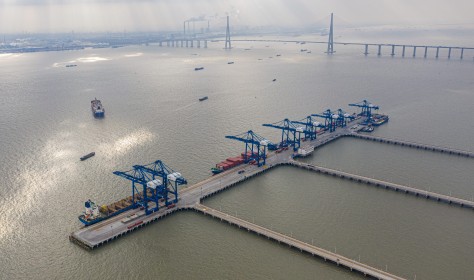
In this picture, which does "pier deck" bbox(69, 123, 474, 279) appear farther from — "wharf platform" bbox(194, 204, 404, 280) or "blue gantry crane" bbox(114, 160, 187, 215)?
"blue gantry crane" bbox(114, 160, 187, 215)

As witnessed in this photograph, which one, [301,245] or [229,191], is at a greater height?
[229,191]

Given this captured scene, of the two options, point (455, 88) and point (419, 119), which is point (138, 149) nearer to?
point (419, 119)

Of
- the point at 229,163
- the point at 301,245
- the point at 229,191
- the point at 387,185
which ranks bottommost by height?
the point at 301,245

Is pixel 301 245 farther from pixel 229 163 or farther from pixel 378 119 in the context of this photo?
pixel 378 119

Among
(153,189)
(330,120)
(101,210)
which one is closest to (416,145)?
(330,120)

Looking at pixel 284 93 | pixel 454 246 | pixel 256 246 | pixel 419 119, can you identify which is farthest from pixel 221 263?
pixel 284 93

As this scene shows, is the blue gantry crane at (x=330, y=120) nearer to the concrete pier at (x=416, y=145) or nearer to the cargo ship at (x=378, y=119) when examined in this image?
the concrete pier at (x=416, y=145)

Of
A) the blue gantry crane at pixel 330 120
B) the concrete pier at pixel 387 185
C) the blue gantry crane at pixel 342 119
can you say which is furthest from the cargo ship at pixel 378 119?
the concrete pier at pixel 387 185
